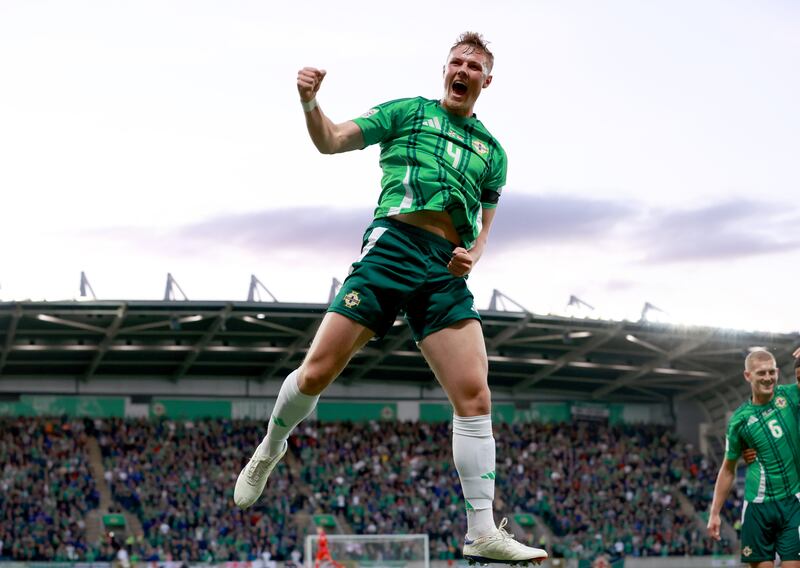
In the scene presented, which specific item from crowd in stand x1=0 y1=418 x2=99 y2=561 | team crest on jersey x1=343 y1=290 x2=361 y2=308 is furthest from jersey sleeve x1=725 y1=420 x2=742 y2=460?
crowd in stand x1=0 y1=418 x2=99 y2=561

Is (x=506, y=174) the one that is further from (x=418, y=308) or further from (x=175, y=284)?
(x=175, y=284)

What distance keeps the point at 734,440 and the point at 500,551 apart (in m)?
4.22

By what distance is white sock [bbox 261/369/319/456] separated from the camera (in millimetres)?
6160

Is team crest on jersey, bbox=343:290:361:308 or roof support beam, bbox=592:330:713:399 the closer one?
team crest on jersey, bbox=343:290:361:308

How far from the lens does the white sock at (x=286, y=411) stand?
243 inches

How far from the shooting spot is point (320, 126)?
580 cm

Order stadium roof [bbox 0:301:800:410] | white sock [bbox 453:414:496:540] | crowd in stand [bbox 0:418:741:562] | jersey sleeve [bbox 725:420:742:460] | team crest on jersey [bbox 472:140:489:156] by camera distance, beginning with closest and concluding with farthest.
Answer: white sock [bbox 453:414:496:540] → team crest on jersey [bbox 472:140:489:156] → jersey sleeve [bbox 725:420:742:460] → crowd in stand [bbox 0:418:741:562] → stadium roof [bbox 0:301:800:410]

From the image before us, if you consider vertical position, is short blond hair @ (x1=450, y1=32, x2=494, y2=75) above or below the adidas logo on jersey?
above

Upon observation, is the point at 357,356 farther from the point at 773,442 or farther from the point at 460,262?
the point at 460,262

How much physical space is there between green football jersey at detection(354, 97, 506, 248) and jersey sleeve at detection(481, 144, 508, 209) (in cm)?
6

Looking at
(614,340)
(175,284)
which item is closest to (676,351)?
(614,340)

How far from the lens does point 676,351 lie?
44.0 metres

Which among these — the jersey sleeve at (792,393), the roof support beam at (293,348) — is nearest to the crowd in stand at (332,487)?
the roof support beam at (293,348)

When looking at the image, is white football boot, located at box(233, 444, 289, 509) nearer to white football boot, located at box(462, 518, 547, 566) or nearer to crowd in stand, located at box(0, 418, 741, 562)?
white football boot, located at box(462, 518, 547, 566)
